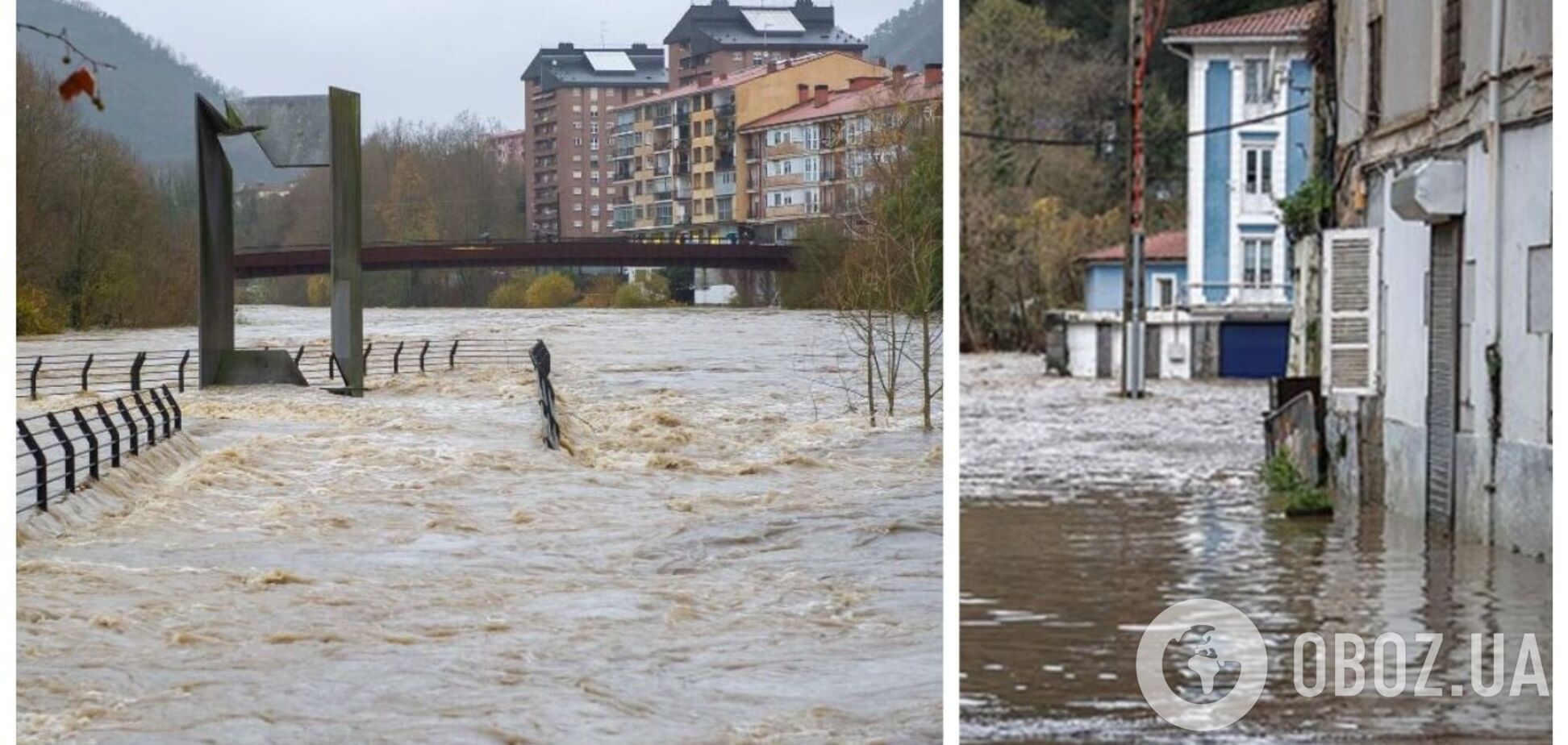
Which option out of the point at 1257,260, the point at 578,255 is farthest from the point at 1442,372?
the point at 1257,260

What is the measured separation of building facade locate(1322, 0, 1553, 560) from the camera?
8875mm

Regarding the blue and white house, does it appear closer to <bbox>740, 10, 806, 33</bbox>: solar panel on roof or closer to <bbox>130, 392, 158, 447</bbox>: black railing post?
<bbox>740, 10, 806, 33</bbox>: solar panel on roof

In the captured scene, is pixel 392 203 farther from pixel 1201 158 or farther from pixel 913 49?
pixel 1201 158

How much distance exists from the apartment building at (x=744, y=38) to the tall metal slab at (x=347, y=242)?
0.80 m

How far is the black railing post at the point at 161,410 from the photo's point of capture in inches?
263

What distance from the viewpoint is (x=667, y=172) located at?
699cm

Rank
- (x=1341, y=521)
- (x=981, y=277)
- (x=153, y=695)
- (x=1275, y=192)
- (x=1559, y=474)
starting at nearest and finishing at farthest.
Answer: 1. (x=153, y=695)
2. (x=1559, y=474)
3. (x=1341, y=521)
4. (x=1275, y=192)
5. (x=981, y=277)

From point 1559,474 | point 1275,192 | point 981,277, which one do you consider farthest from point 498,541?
point 981,277

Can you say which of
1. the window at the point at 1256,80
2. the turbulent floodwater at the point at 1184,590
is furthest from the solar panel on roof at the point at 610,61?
the window at the point at 1256,80

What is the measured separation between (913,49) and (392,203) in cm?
132

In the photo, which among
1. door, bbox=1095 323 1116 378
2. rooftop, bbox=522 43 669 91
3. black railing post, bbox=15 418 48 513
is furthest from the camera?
door, bbox=1095 323 1116 378

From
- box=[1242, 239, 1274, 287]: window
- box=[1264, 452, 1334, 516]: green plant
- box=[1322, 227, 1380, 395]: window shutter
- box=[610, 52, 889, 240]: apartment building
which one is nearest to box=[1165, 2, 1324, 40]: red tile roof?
box=[1242, 239, 1274, 287]: window

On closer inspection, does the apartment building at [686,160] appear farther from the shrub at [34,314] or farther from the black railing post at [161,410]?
the shrub at [34,314]

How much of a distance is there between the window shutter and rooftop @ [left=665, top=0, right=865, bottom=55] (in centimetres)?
474
